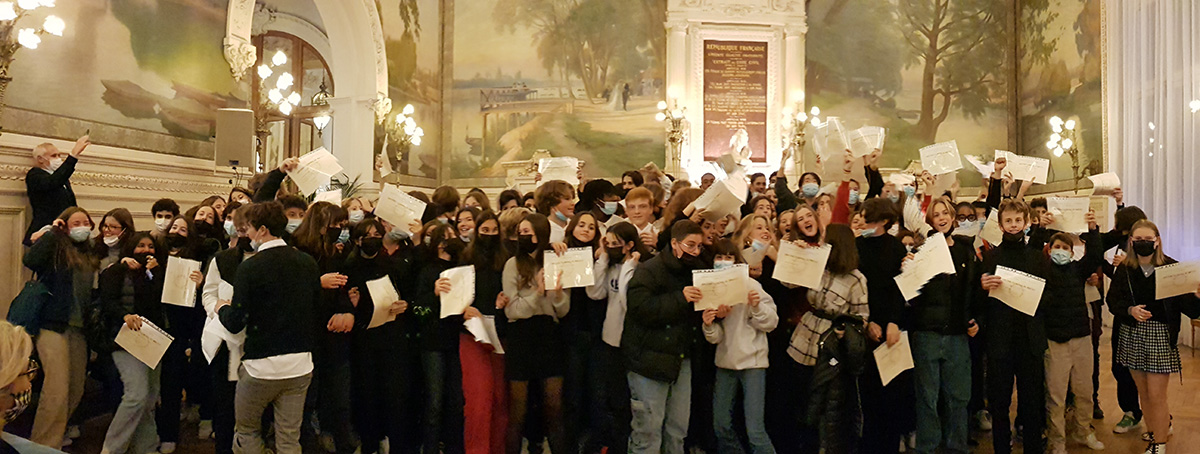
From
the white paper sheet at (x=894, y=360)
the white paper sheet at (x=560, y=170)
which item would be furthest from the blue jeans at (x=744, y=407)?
the white paper sheet at (x=560, y=170)

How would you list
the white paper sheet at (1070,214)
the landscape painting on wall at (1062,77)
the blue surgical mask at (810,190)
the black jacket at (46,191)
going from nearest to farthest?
1. the white paper sheet at (1070,214)
2. the black jacket at (46,191)
3. the blue surgical mask at (810,190)
4. the landscape painting on wall at (1062,77)

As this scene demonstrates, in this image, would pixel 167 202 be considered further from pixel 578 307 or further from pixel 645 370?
pixel 645 370

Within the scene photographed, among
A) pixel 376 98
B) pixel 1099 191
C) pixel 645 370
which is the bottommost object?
pixel 645 370

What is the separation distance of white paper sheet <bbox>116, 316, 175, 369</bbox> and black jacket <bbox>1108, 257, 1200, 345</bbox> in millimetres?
6300

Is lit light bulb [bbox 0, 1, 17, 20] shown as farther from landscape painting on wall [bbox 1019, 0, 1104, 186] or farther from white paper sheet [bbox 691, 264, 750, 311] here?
landscape painting on wall [bbox 1019, 0, 1104, 186]

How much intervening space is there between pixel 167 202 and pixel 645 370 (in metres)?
3.79

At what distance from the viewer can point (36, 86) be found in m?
6.50

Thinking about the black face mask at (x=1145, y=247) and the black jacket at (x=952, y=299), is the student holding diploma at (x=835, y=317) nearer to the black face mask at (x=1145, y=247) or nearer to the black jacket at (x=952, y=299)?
the black jacket at (x=952, y=299)

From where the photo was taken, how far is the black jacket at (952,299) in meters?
4.46

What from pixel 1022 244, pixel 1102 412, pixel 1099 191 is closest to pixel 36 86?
pixel 1022 244

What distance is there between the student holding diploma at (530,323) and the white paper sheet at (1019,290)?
8.87 feet

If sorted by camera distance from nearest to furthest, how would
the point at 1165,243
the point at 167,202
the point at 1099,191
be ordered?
1. the point at 167,202
2. the point at 1099,191
3. the point at 1165,243

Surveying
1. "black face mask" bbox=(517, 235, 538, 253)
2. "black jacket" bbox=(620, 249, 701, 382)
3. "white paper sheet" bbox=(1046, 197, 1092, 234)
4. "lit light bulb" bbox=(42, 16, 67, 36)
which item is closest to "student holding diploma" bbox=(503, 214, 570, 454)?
"black face mask" bbox=(517, 235, 538, 253)

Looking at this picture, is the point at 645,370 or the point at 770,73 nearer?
the point at 645,370
